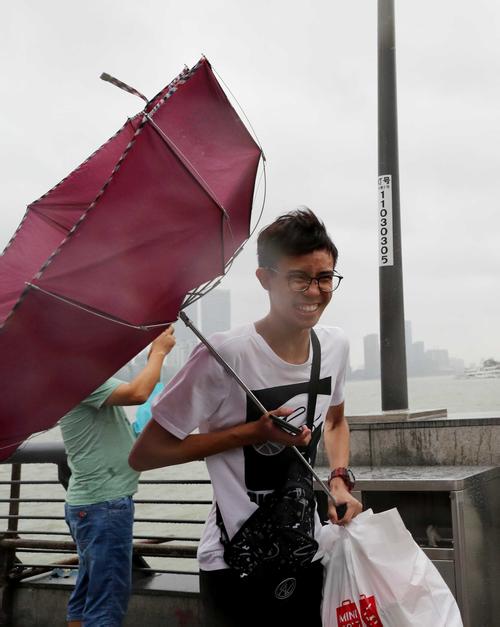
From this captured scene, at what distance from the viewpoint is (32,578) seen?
5.79 metres

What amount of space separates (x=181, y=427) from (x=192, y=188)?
29.6 inches

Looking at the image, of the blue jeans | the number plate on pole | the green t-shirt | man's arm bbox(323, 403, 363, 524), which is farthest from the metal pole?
man's arm bbox(323, 403, 363, 524)

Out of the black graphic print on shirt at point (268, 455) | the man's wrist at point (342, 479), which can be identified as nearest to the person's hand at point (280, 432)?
the black graphic print on shirt at point (268, 455)

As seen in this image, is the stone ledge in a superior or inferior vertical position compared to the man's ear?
inferior

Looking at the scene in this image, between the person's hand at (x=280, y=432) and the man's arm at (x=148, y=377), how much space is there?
1.58 metres

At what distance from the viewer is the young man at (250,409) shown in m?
2.38

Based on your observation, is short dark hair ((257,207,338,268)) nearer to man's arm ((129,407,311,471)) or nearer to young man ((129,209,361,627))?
young man ((129,209,361,627))

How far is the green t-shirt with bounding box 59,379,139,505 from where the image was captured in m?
3.96

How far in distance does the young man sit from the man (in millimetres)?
1355

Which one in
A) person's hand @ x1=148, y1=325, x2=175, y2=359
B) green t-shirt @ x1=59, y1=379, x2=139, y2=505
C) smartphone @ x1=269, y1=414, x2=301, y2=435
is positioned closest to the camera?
smartphone @ x1=269, y1=414, x2=301, y2=435

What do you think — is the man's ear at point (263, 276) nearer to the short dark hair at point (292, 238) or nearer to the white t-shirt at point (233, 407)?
the short dark hair at point (292, 238)

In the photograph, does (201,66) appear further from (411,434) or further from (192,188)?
(411,434)

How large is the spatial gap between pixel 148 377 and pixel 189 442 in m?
1.50

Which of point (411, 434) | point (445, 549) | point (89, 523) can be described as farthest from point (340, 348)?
point (411, 434)
